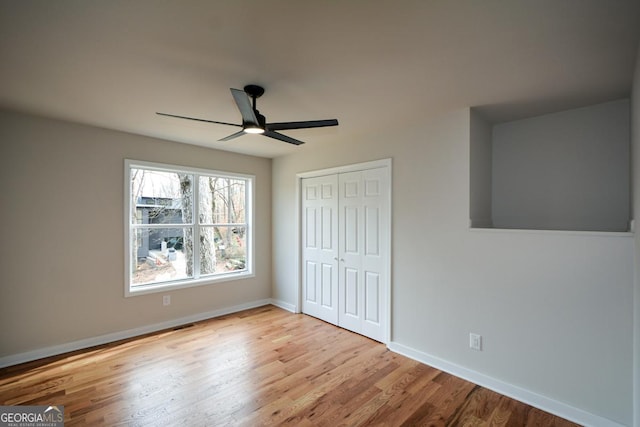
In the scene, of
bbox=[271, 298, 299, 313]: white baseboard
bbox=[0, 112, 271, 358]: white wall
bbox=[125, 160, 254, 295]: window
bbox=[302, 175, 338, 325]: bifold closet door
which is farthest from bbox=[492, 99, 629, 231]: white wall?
bbox=[0, 112, 271, 358]: white wall

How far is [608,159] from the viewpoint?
2643 mm

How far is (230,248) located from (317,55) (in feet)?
11.6

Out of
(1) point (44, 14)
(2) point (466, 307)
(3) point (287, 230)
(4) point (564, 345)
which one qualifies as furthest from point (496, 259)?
(1) point (44, 14)

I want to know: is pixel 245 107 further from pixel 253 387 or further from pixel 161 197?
pixel 161 197

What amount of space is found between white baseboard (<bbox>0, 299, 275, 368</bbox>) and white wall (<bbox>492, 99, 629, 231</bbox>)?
3942mm

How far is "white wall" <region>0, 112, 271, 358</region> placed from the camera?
2951mm

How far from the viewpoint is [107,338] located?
348 cm

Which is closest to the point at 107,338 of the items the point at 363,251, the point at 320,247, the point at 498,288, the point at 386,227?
the point at 320,247

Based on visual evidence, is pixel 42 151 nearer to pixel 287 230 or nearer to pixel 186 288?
pixel 186 288

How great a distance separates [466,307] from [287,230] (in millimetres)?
2870

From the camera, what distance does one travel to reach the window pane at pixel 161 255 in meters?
3.81

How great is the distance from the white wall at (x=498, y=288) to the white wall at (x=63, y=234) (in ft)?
9.83

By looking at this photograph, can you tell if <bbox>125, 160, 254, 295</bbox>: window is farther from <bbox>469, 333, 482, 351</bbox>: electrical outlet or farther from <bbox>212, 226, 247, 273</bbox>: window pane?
<bbox>469, 333, 482, 351</bbox>: electrical outlet

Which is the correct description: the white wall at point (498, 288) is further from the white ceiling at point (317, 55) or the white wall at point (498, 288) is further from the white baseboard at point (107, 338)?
the white baseboard at point (107, 338)
